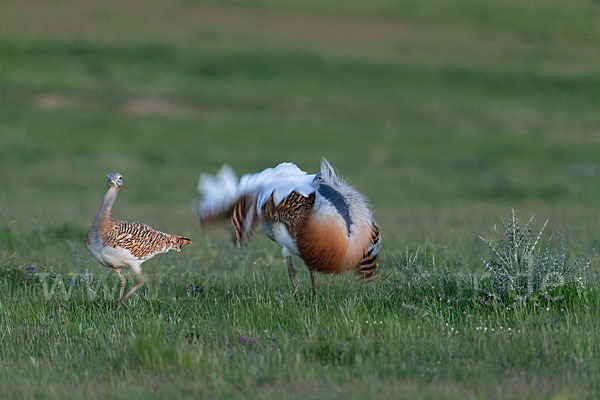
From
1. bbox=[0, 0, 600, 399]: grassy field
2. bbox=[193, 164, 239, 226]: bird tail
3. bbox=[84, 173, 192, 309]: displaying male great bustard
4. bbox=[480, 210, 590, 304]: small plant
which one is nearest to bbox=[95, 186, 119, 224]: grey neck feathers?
bbox=[84, 173, 192, 309]: displaying male great bustard

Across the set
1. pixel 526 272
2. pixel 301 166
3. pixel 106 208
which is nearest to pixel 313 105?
pixel 301 166

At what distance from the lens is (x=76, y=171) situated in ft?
64.4

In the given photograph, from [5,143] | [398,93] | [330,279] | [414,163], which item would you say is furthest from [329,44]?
[330,279]

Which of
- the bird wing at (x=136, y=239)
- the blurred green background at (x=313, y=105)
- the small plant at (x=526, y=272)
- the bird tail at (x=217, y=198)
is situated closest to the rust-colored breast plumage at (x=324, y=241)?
the bird tail at (x=217, y=198)

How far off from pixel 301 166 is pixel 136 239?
541 inches

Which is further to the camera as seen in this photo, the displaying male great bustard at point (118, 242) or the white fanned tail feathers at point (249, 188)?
the displaying male great bustard at point (118, 242)

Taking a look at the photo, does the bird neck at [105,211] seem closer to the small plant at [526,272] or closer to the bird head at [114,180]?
the bird head at [114,180]

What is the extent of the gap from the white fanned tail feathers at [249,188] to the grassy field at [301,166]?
69cm

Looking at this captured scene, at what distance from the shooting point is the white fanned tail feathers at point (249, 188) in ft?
Answer: 19.3

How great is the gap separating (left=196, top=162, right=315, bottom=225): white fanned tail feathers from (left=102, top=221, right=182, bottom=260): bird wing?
55 cm

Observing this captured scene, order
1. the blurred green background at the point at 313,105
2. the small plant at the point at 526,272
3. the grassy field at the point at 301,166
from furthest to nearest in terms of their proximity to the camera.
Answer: the blurred green background at the point at 313,105 < the small plant at the point at 526,272 < the grassy field at the point at 301,166

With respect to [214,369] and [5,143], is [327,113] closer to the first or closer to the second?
[5,143]

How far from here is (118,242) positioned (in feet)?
20.0

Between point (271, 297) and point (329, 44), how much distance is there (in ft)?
99.8
